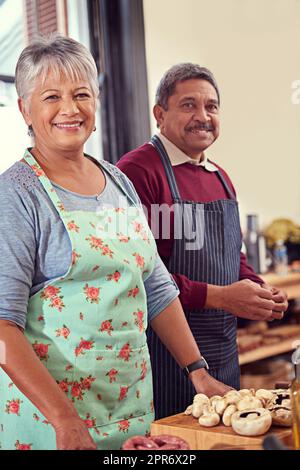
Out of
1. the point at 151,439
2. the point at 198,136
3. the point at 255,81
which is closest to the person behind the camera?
the point at 151,439

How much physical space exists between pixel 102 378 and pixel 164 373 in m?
0.54

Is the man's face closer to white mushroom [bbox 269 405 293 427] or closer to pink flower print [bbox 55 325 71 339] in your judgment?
pink flower print [bbox 55 325 71 339]

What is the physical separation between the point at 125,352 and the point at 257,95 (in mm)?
2881

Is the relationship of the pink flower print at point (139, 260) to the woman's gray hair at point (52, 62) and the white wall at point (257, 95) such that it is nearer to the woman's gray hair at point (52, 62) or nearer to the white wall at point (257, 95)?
the woman's gray hair at point (52, 62)

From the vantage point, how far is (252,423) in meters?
1.14

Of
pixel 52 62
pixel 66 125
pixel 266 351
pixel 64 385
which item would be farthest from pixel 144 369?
pixel 266 351

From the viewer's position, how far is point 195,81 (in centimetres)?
208

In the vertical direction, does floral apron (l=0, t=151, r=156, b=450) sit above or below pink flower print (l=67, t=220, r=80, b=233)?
below

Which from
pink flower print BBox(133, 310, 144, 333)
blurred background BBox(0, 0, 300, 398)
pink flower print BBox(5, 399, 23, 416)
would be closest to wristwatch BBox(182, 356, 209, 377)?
Result: pink flower print BBox(133, 310, 144, 333)

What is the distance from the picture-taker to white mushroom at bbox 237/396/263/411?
122cm

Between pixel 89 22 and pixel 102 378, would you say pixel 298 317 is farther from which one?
pixel 102 378

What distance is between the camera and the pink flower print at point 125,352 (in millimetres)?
1467

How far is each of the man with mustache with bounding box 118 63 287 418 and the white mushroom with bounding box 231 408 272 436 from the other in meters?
0.74
